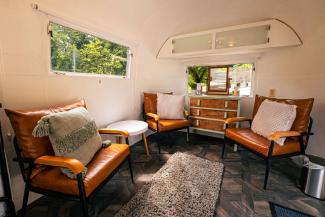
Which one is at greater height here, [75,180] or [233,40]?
[233,40]

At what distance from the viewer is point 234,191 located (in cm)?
173

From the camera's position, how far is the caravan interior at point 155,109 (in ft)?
4.15

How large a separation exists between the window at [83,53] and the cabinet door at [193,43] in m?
0.99

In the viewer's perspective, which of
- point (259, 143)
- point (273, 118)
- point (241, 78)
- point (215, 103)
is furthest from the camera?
point (241, 78)

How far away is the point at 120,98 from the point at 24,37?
1378 mm

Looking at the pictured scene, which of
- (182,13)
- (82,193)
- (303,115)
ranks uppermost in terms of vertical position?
A: (182,13)

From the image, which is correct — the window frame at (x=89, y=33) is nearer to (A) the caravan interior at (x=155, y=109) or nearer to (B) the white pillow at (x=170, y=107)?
(A) the caravan interior at (x=155, y=109)

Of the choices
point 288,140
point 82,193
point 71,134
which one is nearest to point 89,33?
point 71,134

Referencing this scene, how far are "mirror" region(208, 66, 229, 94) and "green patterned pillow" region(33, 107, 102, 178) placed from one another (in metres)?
2.59

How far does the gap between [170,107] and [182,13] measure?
153 cm

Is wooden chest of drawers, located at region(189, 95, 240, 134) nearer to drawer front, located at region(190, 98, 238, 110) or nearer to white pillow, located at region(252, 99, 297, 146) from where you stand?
drawer front, located at region(190, 98, 238, 110)

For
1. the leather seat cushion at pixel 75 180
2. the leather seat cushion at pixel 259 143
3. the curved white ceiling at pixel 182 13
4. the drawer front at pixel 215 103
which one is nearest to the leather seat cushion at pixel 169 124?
the drawer front at pixel 215 103

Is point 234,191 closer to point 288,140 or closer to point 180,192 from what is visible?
point 180,192

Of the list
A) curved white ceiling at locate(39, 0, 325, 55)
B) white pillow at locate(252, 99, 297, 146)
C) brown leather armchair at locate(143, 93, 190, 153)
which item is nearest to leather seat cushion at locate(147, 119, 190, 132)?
brown leather armchair at locate(143, 93, 190, 153)
